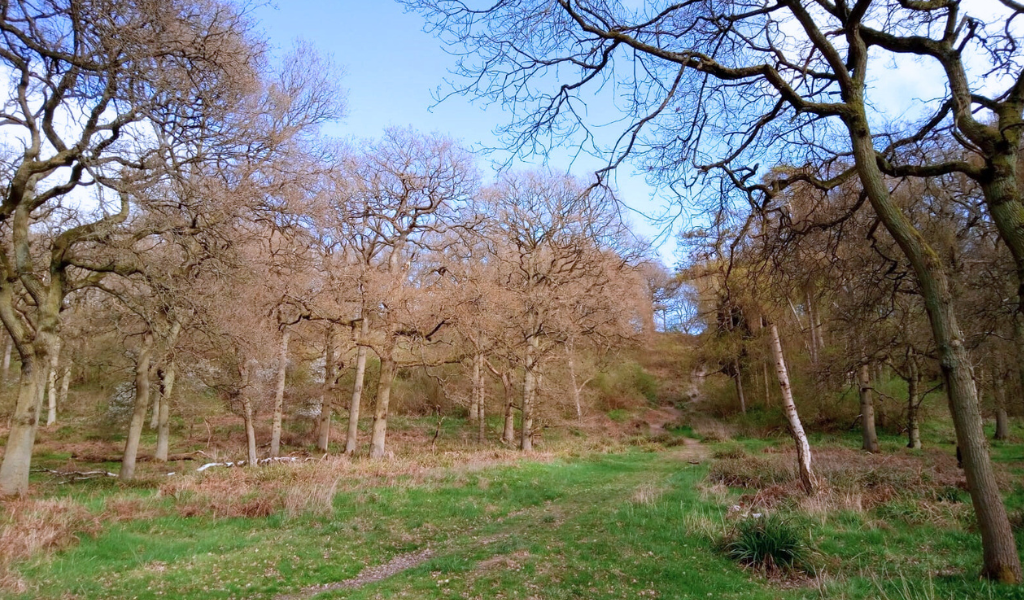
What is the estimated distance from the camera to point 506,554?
7.46 metres

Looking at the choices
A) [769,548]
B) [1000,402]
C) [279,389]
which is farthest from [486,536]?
[1000,402]

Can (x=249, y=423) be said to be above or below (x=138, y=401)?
below

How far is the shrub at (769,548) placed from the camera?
648cm

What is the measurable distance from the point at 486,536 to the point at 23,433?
366 inches

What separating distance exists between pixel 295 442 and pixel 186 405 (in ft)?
20.6

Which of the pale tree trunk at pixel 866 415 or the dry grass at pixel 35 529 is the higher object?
the pale tree trunk at pixel 866 415

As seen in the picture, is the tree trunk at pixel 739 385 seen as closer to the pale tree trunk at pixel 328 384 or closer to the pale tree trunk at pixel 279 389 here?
the pale tree trunk at pixel 328 384

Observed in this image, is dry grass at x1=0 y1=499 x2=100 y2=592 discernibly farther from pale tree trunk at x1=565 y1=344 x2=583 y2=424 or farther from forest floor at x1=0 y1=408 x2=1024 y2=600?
pale tree trunk at x1=565 y1=344 x2=583 y2=424

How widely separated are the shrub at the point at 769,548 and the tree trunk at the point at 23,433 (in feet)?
40.6

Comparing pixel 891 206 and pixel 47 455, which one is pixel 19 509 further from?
pixel 47 455

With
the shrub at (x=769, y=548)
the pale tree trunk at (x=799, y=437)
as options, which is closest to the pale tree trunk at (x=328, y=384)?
the pale tree trunk at (x=799, y=437)

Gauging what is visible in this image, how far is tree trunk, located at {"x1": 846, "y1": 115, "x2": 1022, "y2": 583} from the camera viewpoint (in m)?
5.15

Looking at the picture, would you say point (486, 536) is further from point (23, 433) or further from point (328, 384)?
point (328, 384)

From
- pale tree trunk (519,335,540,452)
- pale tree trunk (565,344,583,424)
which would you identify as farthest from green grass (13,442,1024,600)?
pale tree trunk (565,344,583,424)
